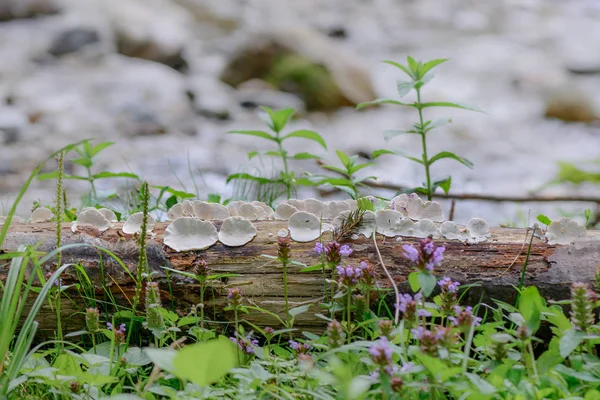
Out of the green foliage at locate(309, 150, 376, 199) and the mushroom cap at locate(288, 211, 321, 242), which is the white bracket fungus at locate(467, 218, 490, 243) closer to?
the mushroom cap at locate(288, 211, 321, 242)

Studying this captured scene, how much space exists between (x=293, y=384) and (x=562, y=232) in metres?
0.84

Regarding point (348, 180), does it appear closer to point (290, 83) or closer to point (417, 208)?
point (417, 208)

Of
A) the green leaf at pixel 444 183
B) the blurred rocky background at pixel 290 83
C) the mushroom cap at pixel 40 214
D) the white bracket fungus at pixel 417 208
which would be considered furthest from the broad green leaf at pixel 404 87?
the blurred rocky background at pixel 290 83

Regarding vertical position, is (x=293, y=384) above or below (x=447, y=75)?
below

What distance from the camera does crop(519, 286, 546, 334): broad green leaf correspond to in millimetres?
1231

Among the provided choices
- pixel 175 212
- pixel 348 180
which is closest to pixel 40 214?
pixel 175 212

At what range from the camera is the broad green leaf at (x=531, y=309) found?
123 cm

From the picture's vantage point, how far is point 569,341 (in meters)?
1.25

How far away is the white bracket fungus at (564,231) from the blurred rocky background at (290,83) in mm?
4147

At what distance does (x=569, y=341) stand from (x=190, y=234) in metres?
1.02

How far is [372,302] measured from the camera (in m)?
1.69

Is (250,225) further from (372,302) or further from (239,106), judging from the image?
(239,106)

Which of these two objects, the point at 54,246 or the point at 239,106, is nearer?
the point at 54,246

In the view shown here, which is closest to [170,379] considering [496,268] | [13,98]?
[496,268]
